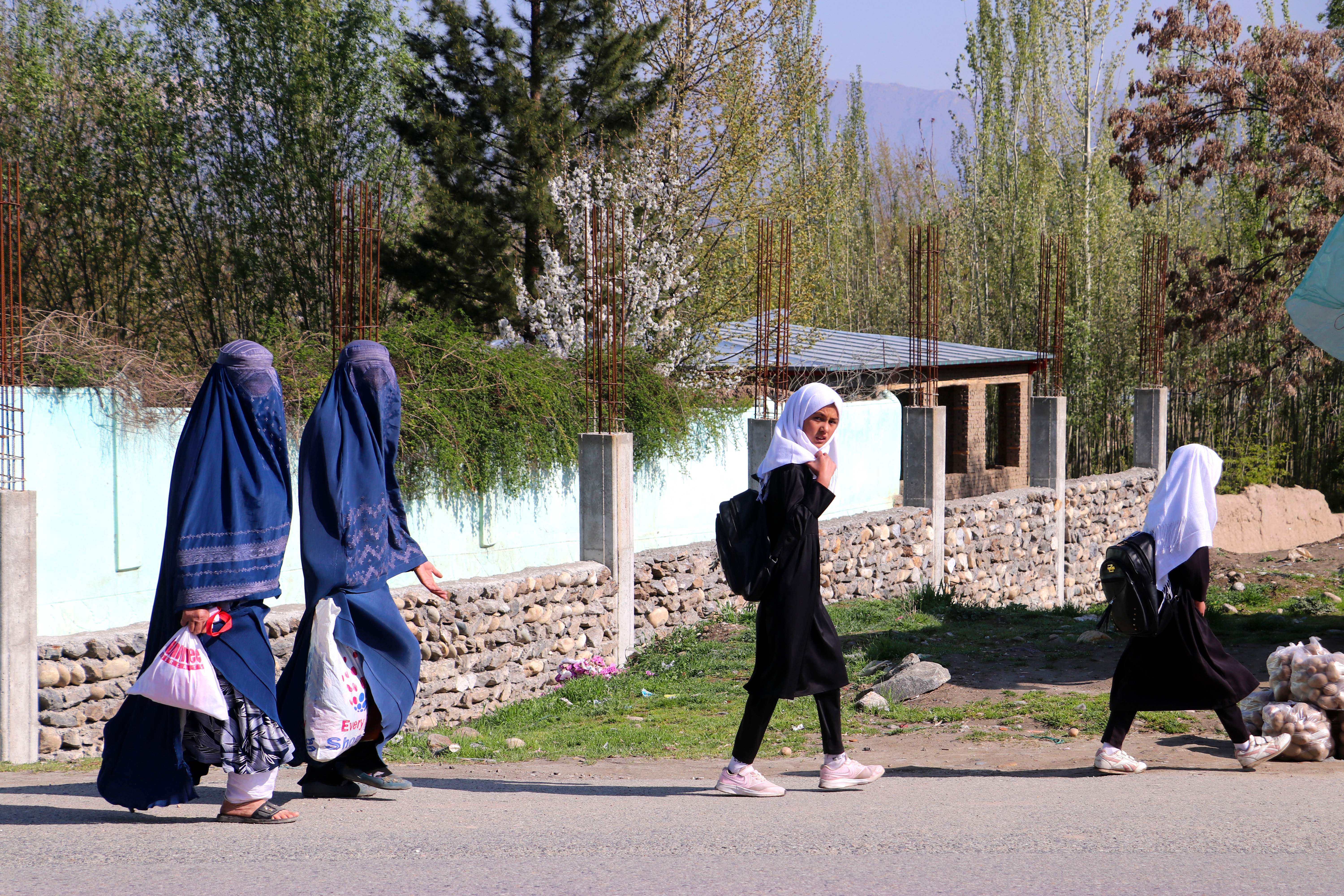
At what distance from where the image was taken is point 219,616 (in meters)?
4.14

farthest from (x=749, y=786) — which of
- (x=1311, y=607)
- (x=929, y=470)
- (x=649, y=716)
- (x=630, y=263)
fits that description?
(x=630, y=263)

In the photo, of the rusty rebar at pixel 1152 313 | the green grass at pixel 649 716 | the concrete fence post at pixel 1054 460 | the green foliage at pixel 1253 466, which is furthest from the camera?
the green foliage at pixel 1253 466

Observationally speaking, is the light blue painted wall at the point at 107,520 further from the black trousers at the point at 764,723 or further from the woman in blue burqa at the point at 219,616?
the woman in blue burqa at the point at 219,616

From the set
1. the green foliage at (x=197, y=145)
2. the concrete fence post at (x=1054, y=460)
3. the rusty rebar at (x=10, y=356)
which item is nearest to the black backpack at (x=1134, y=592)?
the rusty rebar at (x=10, y=356)

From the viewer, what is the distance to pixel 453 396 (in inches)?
368

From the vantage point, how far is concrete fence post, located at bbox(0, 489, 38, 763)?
237 inches

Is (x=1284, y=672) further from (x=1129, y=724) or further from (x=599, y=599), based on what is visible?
(x=599, y=599)

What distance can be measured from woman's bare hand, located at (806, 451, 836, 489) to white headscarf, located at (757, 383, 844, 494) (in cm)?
1

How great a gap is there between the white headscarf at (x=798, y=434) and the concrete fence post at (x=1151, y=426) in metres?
15.1

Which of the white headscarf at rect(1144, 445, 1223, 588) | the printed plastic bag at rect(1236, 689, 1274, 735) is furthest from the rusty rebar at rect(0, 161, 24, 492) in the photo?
the printed plastic bag at rect(1236, 689, 1274, 735)

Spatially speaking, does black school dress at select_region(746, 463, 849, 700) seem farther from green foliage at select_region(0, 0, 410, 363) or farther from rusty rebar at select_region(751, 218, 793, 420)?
green foliage at select_region(0, 0, 410, 363)

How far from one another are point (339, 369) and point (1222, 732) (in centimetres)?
548

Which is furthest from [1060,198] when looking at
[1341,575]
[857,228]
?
[1341,575]

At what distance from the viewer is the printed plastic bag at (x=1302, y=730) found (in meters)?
5.98
